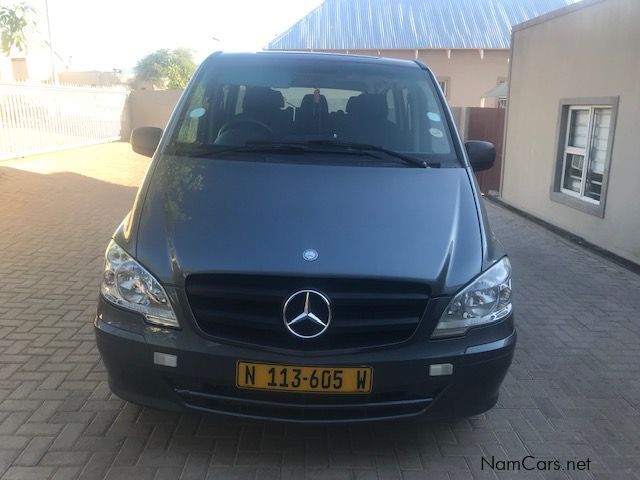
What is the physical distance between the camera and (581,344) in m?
4.77

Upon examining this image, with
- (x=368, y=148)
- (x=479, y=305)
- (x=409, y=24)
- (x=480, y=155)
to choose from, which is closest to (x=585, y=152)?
(x=480, y=155)

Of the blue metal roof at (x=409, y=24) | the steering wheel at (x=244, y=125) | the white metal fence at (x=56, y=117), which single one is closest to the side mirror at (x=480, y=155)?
the steering wheel at (x=244, y=125)

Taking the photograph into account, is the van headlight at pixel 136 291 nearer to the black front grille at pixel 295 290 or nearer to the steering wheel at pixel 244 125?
the black front grille at pixel 295 290

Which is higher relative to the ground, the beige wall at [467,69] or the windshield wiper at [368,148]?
the beige wall at [467,69]

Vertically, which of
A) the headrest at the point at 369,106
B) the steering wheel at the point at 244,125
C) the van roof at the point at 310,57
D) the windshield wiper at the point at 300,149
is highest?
the van roof at the point at 310,57

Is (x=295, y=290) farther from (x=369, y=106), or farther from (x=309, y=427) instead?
(x=369, y=106)

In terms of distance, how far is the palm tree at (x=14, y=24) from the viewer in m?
11.5

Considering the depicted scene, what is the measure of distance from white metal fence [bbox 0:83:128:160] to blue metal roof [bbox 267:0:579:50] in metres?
8.37

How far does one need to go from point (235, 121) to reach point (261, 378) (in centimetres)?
189

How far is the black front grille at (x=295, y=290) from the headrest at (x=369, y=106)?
1627 millimetres

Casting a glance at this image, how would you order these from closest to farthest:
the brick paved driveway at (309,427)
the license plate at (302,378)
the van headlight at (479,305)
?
the license plate at (302,378), the van headlight at (479,305), the brick paved driveway at (309,427)

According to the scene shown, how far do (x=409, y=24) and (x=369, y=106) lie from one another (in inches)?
964

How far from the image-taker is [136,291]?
288 centimetres

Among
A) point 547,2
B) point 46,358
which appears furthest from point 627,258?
point 547,2
